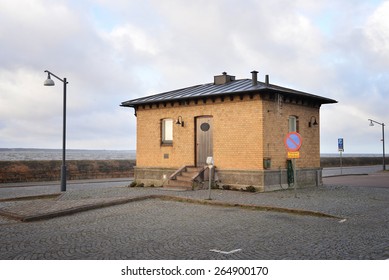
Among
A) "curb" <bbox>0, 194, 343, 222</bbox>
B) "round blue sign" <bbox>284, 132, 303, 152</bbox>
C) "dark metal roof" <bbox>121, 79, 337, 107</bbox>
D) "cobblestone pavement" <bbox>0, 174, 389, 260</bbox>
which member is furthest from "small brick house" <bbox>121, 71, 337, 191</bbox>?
"cobblestone pavement" <bbox>0, 174, 389, 260</bbox>

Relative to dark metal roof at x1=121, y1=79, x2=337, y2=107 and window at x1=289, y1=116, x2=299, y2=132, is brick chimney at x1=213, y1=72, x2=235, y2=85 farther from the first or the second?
window at x1=289, y1=116, x2=299, y2=132

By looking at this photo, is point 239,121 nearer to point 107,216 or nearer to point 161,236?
point 107,216

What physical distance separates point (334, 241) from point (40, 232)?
6.25 meters

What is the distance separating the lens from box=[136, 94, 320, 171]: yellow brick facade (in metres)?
17.1

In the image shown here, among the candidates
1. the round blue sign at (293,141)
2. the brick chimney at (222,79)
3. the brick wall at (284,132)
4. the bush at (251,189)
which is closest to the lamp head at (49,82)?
the brick chimney at (222,79)

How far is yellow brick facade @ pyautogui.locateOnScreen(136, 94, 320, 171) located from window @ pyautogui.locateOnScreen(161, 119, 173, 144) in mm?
257

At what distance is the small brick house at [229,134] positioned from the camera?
17078mm

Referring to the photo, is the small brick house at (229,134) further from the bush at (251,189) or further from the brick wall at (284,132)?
the bush at (251,189)

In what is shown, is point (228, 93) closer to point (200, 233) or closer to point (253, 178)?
point (253, 178)

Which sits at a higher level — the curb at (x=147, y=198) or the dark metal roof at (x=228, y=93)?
the dark metal roof at (x=228, y=93)

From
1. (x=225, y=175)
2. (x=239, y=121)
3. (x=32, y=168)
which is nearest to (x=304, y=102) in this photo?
(x=239, y=121)

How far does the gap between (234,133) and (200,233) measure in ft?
31.3

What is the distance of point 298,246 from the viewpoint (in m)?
7.32

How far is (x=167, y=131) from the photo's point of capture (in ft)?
67.0
